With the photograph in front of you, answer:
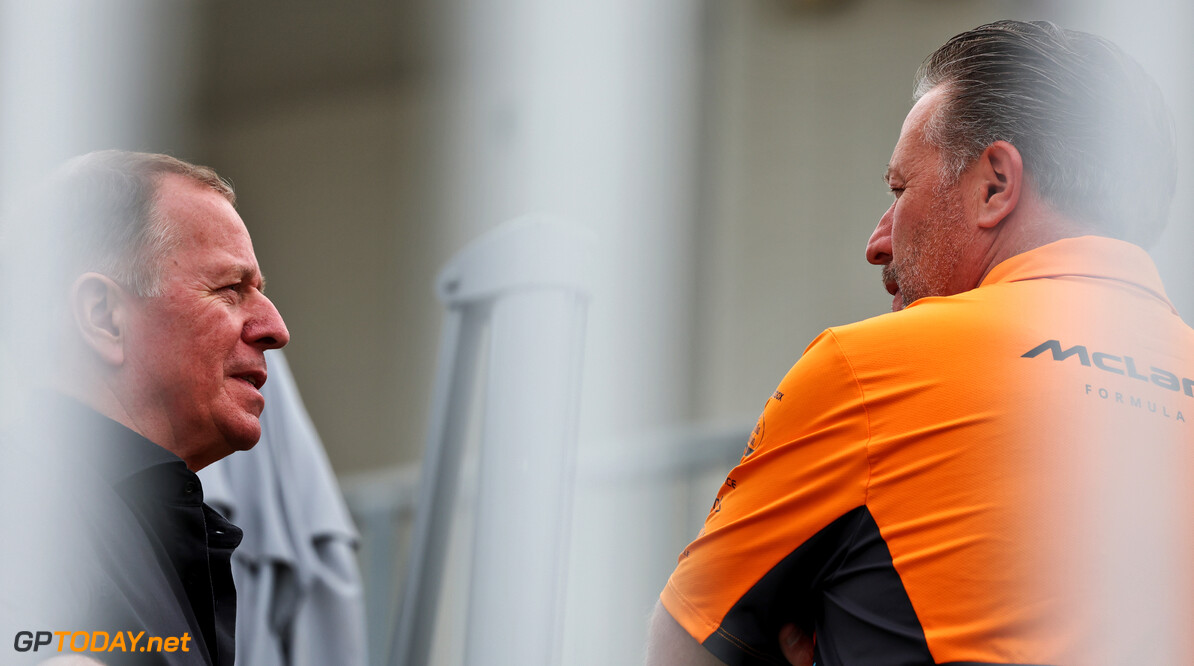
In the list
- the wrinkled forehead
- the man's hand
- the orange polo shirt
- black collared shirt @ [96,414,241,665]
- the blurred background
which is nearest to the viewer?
the blurred background

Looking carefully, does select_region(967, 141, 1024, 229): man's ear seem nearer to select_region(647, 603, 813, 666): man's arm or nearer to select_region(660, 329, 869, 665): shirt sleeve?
select_region(660, 329, 869, 665): shirt sleeve


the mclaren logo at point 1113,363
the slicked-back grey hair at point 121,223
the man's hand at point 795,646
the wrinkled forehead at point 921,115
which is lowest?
the man's hand at point 795,646

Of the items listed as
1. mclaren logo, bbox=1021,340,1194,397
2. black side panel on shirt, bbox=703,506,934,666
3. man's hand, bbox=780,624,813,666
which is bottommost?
man's hand, bbox=780,624,813,666

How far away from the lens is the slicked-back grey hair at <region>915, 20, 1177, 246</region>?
1329 millimetres

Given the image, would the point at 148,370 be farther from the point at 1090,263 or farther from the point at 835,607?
the point at 1090,263

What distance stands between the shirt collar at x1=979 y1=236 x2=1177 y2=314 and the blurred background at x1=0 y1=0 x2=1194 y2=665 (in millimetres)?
160

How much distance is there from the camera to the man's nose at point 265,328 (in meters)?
1.45

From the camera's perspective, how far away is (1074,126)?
Answer: 52.8 inches

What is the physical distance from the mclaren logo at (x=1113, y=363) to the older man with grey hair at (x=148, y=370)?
0.89 metres

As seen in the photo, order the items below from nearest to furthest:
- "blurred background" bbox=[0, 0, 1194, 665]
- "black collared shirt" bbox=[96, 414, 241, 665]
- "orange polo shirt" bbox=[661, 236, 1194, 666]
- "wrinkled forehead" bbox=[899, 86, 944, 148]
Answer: "blurred background" bbox=[0, 0, 1194, 665], "orange polo shirt" bbox=[661, 236, 1194, 666], "black collared shirt" bbox=[96, 414, 241, 665], "wrinkled forehead" bbox=[899, 86, 944, 148]

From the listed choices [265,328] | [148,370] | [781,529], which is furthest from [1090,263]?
[148,370]

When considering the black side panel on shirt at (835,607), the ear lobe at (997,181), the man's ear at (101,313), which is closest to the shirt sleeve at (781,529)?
the black side panel on shirt at (835,607)

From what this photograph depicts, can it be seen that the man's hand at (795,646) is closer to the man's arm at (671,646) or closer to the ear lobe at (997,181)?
the man's arm at (671,646)

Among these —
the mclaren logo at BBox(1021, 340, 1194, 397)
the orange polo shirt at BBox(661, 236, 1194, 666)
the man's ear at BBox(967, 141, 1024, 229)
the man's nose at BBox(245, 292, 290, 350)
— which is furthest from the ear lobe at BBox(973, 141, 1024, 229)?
the man's nose at BBox(245, 292, 290, 350)
